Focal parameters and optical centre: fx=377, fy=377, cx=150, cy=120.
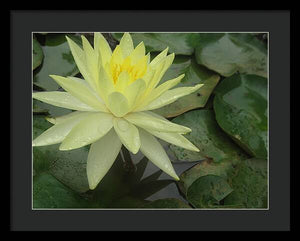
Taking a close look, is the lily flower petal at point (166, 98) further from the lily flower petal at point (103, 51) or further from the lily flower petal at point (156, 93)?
the lily flower petal at point (103, 51)

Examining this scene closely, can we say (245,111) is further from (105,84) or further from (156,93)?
(105,84)

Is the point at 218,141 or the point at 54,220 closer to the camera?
the point at 54,220

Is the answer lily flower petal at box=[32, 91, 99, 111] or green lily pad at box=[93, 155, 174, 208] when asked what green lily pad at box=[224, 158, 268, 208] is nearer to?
green lily pad at box=[93, 155, 174, 208]

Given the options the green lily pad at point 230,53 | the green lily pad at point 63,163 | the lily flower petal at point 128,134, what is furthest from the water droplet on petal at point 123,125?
the green lily pad at point 230,53

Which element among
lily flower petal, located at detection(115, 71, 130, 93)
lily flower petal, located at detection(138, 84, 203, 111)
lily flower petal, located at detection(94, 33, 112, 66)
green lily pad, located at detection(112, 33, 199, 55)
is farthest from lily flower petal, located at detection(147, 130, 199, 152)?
green lily pad, located at detection(112, 33, 199, 55)
